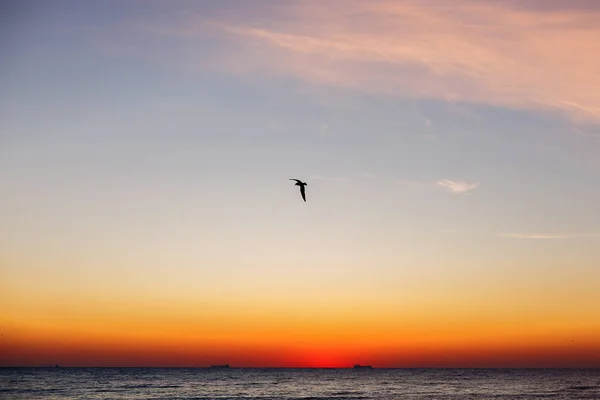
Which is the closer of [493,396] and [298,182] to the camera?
[298,182]

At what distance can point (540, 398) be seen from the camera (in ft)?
234

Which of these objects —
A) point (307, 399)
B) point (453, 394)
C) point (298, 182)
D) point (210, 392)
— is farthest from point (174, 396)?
point (298, 182)

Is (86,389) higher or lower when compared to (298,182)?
lower

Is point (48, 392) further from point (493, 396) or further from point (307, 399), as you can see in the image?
point (493, 396)

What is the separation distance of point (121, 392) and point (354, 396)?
30.5 m

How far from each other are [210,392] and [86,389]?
1798 centimetres

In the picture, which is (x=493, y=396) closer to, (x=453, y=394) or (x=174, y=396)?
(x=453, y=394)

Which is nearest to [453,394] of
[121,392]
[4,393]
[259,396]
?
[259,396]

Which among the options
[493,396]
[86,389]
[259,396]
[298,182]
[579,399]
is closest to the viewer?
[298,182]

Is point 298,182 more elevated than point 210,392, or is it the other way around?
point 298,182

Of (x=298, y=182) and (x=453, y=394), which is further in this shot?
(x=453, y=394)

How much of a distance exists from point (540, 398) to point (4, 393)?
64.7m

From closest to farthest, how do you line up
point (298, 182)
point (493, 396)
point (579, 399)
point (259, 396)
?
1. point (298, 182)
2. point (579, 399)
3. point (493, 396)
4. point (259, 396)

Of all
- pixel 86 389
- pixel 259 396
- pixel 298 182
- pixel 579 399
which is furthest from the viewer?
pixel 86 389
